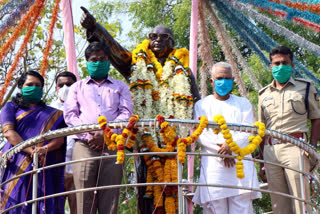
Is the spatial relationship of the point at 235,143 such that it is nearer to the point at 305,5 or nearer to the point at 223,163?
the point at 223,163

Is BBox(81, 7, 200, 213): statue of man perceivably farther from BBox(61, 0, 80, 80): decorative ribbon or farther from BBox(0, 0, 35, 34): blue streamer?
BBox(0, 0, 35, 34): blue streamer

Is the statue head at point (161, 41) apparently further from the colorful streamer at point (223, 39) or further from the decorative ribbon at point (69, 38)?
the colorful streamer at point (223, 39)

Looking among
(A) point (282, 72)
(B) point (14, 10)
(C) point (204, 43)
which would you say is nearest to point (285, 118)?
(A) point (282, 72)

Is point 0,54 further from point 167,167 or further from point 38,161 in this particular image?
point 167,167

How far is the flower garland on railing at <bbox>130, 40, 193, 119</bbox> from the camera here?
7.02 m

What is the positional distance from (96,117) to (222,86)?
1356 millimetres

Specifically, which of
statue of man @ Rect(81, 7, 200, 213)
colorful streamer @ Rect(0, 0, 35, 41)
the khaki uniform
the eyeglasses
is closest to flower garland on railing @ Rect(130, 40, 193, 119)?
statue of man @ Rect(81, 7, 200, 213)

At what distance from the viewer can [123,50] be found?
7.41m

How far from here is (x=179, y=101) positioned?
7.03 m

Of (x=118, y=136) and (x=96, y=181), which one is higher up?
(x=118, y=136)

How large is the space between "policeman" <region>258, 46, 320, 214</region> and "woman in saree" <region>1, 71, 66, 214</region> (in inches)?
90.6

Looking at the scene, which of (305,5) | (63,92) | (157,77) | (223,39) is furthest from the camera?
(223,39)

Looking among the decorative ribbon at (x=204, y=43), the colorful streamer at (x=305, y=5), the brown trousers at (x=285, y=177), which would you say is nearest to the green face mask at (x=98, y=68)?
the brown trousers at (x=285, y=177)

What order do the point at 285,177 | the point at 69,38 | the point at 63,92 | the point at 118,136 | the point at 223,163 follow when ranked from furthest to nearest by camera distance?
the point at 69,38
the point at 63,92
the point at 285,177
the point at 223,163
the point at 118,136
